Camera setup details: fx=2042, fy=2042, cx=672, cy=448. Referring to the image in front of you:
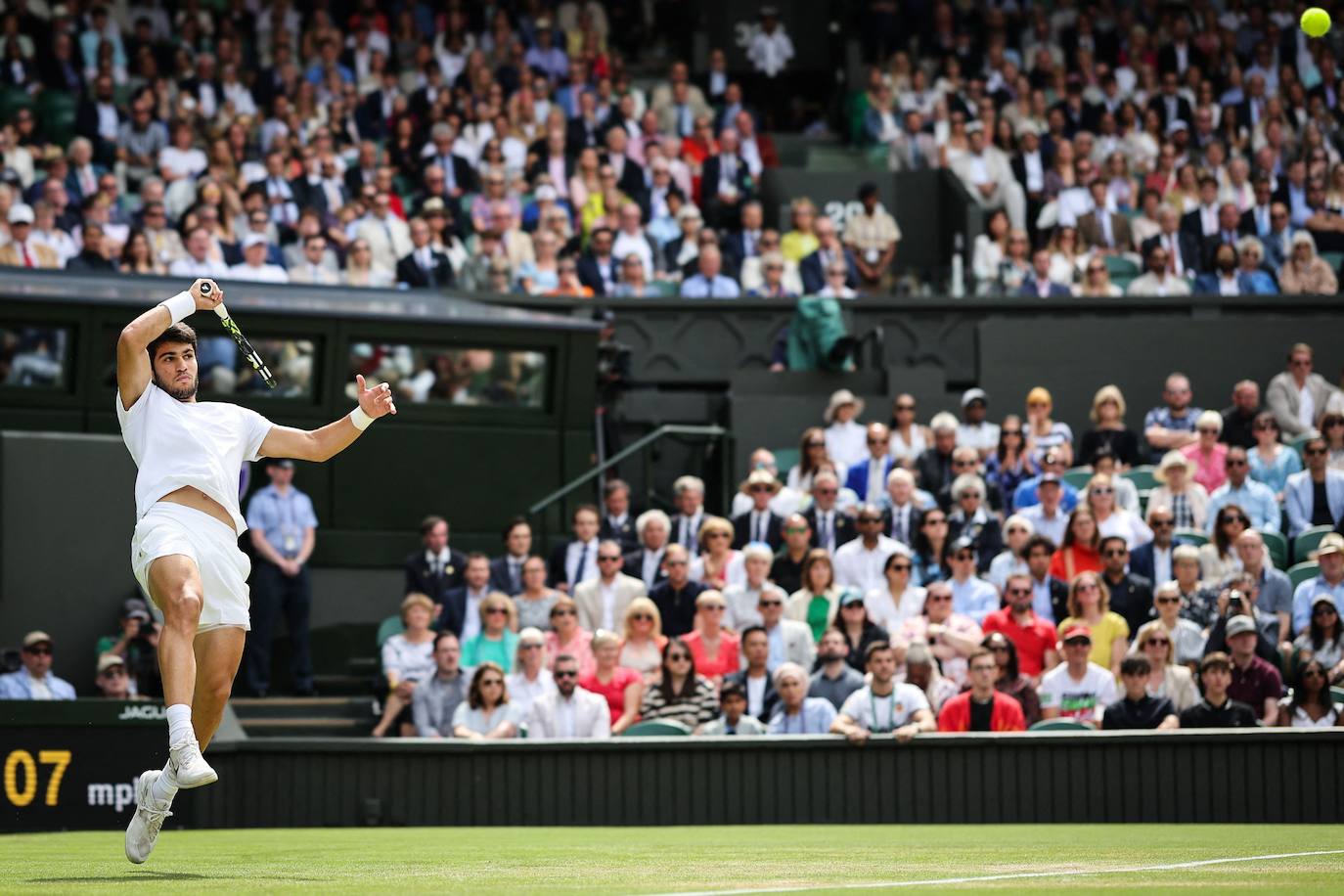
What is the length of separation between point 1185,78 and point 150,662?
46.3ft

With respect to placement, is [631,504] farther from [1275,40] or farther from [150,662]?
[1275,40]

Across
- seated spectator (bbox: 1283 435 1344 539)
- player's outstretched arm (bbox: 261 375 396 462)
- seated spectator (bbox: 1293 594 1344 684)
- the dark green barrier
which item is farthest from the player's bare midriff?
seated spectator (bbox: 1283 435 1344 539)

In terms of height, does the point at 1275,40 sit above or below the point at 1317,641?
above

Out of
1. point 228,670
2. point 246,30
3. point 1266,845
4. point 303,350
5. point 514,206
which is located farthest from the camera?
point 246,30

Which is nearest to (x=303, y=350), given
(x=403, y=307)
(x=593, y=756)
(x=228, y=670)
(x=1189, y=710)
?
(x=403, y=307)

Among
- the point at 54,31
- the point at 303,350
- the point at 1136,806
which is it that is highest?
the point at 54,31

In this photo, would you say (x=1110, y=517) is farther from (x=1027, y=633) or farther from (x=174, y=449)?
(x=174, y=449)

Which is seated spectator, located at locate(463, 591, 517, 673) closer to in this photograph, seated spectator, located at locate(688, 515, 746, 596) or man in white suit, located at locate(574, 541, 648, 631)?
man in white suit, located at locate(574, 541, 648, 631)

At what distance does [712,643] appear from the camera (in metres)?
13.4

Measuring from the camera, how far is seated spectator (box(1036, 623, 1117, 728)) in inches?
494

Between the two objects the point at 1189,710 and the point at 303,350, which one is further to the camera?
the point at 303,350

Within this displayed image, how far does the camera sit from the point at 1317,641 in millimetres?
12922

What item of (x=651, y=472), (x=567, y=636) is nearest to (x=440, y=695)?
(x=567, y=636)

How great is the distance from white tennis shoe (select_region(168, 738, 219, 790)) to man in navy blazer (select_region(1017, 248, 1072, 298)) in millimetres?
13400
